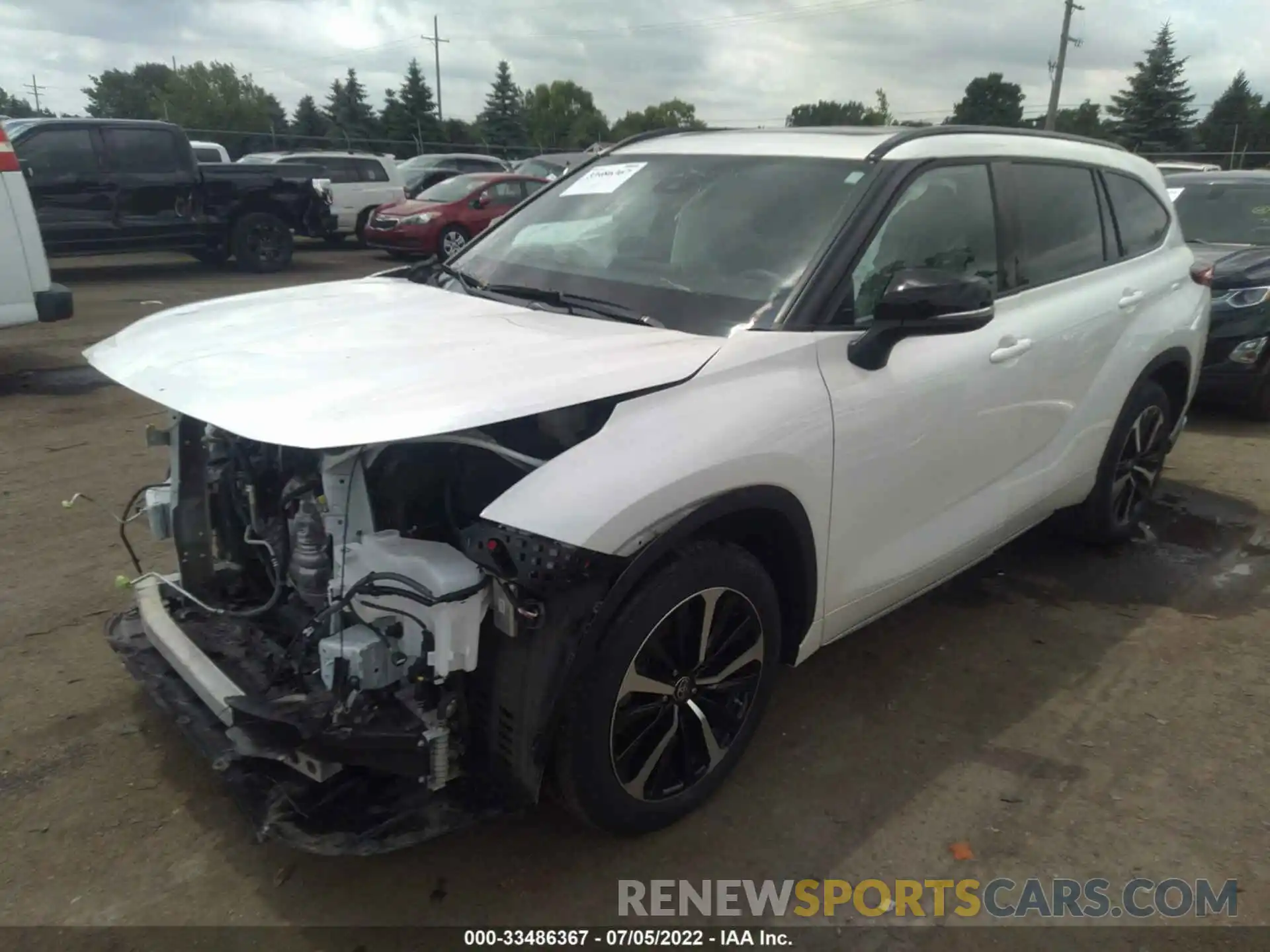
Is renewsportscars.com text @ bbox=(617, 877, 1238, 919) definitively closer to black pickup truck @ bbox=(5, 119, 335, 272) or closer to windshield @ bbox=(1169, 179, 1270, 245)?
windshield @ bbox=(1169, 179, 1270, 245)

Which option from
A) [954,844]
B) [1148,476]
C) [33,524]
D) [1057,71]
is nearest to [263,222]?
[33,524]

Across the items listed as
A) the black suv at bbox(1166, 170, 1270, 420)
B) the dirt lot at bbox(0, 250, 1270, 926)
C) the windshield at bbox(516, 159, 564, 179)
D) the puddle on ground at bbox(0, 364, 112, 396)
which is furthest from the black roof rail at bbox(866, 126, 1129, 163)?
the windshield at bbox(516, 159, 564, 179)

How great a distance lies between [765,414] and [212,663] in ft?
5.39

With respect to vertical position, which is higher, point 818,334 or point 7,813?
point 818,334

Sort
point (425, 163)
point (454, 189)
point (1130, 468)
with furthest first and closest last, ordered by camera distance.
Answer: point (425, 163)
point (454, 189)
point (1130, 468)

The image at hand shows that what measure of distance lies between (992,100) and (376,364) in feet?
206

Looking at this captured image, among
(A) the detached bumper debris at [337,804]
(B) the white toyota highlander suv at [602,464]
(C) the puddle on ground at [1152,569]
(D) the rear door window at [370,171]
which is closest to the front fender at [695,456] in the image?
Answer: (B) the white toyota highlander suv at [602,464]

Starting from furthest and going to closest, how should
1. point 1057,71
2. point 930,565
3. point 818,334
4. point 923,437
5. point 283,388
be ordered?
point 1057,71
point 930,565
point 923,437
point 818,334
point 283,388

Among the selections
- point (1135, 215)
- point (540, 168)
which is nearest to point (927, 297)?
point (1135, 215)

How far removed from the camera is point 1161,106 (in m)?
54.0

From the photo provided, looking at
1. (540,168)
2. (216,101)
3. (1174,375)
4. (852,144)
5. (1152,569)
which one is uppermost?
(216,101)

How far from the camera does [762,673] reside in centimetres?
292

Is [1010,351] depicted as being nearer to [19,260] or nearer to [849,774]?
[849,774]

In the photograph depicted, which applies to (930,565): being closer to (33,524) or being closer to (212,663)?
(212,663)
